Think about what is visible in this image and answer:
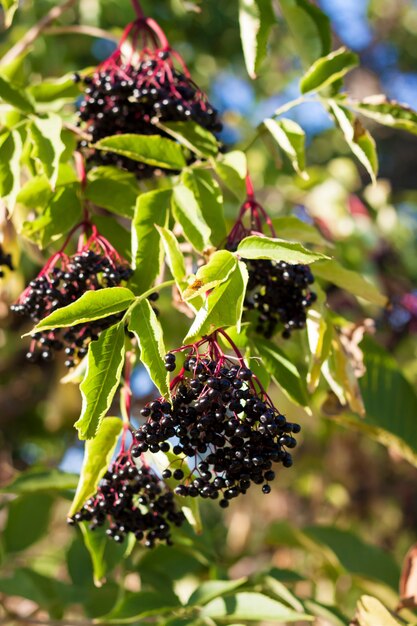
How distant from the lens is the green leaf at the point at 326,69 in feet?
5.39

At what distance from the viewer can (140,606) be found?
5.91 ft

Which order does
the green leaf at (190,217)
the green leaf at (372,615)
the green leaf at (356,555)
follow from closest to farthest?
the green leaf at (190,217) < the green leaf at (372,615) < the green leaf at (356,555)

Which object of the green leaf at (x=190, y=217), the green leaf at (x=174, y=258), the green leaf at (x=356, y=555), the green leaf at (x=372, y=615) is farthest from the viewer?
the green leaf at (x=356, y=555)

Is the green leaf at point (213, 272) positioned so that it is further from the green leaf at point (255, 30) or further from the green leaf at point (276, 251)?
the green leaf at point (255, 30)

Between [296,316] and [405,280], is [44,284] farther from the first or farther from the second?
[405,280]

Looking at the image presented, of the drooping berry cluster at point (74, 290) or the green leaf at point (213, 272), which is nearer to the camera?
the green leaf at point (213, 272)

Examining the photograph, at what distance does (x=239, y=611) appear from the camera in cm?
169

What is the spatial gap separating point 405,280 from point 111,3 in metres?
1.94

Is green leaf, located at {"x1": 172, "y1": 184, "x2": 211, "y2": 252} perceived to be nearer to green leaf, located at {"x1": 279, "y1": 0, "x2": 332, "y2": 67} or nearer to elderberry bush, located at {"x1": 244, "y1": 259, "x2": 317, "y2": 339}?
elderberry bush, located at {"x1": 244, "y1": 259, "x2": 317, "y2": 339}

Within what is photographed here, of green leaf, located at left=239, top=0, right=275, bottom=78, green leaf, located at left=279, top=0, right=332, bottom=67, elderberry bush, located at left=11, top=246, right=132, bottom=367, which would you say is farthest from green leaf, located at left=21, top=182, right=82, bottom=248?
green leaf, located at left=279, top=0, right=332, bottom=67

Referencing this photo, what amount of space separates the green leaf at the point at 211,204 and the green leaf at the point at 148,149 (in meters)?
0.05

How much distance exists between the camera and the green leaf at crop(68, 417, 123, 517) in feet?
4.48

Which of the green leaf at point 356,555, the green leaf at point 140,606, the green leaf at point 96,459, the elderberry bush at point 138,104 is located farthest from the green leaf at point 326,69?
the green leaf at point 356,555

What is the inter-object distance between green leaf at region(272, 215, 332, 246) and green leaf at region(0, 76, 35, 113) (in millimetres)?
590
